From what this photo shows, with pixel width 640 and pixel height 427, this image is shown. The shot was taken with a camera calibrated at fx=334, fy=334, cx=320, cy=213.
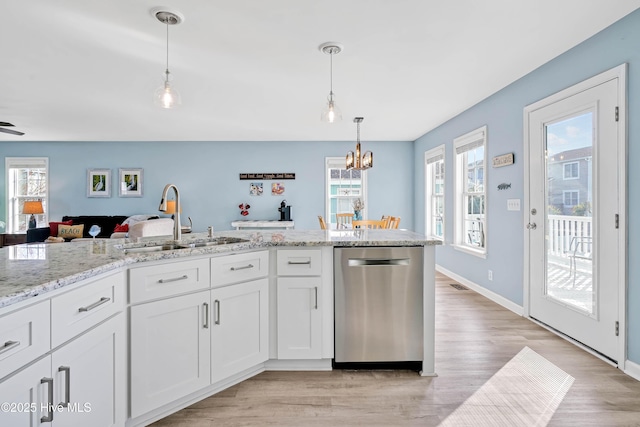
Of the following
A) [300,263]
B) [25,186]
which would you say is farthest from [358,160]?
[25,186]

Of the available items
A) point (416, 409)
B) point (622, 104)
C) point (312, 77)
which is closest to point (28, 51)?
point (312, 77)

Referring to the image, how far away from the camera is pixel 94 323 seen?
135 cm

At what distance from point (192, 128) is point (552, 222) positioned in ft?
17.4

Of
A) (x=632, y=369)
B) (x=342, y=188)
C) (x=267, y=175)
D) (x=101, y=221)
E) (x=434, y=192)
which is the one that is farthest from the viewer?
(x=342, y=188)

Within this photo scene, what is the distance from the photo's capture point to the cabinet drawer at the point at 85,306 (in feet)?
3.79

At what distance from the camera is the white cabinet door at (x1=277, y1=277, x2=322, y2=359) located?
86.5 inches

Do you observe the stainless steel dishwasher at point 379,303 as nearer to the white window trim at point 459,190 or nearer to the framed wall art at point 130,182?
the white window trim at point 459,190

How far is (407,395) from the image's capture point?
198cm

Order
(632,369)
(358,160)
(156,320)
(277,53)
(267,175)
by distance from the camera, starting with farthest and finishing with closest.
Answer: (267,175), (358,160), (277,53), (632,369), (156,320)

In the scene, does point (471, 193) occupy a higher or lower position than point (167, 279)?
higher

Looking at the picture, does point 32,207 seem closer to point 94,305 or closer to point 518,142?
point 94,305

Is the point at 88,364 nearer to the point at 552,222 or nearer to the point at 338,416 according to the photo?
the point at 338,416

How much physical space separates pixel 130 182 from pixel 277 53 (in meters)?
5.22

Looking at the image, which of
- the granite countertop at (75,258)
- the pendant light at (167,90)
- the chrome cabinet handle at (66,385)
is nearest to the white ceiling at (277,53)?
the pendant light at (167,90)
